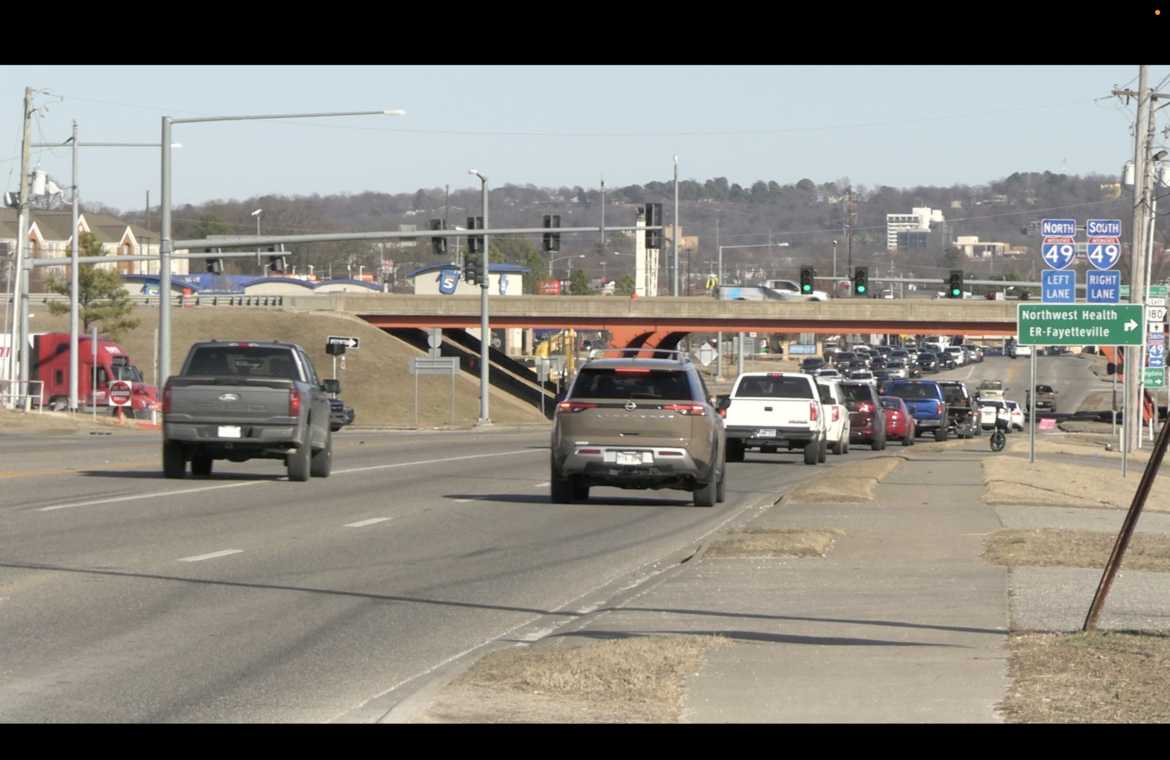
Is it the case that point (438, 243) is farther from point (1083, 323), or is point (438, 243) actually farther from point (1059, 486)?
point (1059, 486)

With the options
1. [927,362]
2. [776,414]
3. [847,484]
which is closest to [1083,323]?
[847,484]

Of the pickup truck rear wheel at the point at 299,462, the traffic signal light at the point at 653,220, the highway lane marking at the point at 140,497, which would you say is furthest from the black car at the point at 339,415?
the highway lane marking at the point at 140,497

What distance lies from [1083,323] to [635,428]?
946cm

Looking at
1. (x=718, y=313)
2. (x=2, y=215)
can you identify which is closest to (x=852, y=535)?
(x=718, y=313)

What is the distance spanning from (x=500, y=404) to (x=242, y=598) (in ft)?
236

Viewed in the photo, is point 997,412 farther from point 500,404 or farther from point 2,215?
point 2,215

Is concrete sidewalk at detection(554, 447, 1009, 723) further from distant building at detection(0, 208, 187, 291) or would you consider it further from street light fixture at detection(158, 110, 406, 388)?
distant building at detection(0, 208, 187, 291)

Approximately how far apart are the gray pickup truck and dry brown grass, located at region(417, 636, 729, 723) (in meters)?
13.6

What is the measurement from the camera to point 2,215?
135 meters

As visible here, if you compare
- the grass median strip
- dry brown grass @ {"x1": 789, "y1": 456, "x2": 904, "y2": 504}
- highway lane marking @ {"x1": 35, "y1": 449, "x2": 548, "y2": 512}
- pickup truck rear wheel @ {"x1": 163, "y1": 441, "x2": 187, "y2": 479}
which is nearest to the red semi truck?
highway lane marking @ {"x1": 35, "y1": 449, "x2": 548, "y2": 512}

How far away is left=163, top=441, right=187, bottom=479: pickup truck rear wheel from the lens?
2355cm

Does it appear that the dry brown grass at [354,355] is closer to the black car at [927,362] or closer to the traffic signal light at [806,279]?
the traffic signal light at [806,279]

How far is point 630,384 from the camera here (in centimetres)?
2112

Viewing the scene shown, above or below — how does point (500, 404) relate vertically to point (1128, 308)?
below
